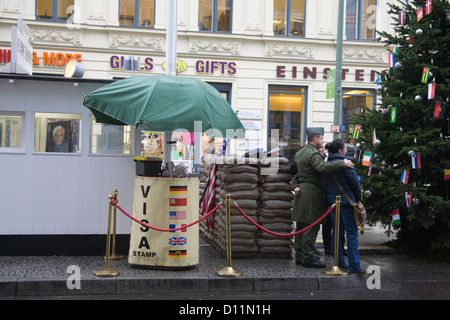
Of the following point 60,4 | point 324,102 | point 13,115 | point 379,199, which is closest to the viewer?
point 13,115


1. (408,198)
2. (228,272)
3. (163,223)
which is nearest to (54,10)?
(163,223)

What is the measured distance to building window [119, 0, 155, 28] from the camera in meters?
18.7

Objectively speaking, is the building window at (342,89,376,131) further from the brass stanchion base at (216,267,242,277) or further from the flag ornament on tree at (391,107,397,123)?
the brass stanchion base at (216,267,242,277)

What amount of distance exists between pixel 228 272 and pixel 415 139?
4.16 meters

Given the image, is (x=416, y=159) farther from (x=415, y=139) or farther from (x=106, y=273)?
(x=106, y=273)

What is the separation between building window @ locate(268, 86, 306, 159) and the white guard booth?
12686 millimetres

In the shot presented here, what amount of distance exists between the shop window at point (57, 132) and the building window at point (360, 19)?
48.9 feet

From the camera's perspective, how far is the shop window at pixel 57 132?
25.6 feet

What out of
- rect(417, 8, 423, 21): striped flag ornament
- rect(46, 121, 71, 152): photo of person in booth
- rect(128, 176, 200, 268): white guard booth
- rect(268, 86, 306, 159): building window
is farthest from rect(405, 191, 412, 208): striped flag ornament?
rect(268, 86, 306, 159): building window

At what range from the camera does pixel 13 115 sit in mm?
7789

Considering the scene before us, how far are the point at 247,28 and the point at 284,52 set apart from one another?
68.0 inches

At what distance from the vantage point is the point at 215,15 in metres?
19.3
